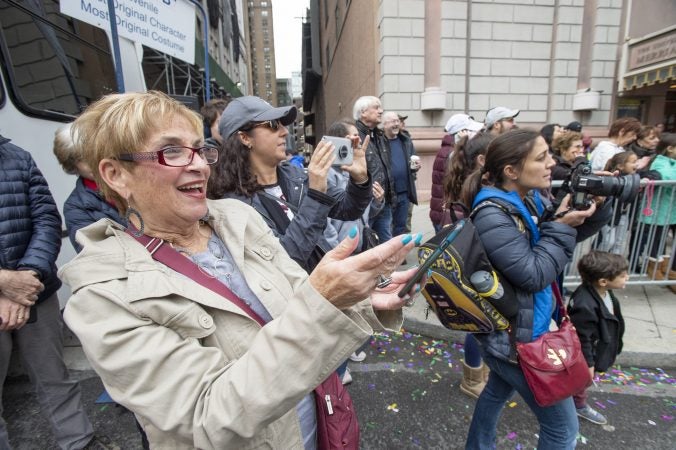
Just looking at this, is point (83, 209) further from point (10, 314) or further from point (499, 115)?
point (499, 115)

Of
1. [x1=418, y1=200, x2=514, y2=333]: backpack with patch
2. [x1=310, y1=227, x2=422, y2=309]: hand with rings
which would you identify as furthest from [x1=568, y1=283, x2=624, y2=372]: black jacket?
[x1=310, y1=227, x2=422, y2=309]: hand with rings

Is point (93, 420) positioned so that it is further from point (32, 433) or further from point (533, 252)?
point (533, 252)

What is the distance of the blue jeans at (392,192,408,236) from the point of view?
17.2 feet

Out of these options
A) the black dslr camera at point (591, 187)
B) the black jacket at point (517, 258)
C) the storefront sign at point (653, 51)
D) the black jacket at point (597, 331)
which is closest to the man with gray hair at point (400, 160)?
the black jacket at point (597, 331)

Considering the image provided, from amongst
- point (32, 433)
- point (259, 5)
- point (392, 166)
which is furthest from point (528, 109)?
point (259, 5)

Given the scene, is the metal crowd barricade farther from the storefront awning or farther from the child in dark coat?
the storefront awning

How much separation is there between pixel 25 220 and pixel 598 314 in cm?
351

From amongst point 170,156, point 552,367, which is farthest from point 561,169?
point 170,156

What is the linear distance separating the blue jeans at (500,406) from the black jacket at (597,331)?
2.31 feet

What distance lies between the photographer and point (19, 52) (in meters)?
3.03

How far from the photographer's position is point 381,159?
464cm

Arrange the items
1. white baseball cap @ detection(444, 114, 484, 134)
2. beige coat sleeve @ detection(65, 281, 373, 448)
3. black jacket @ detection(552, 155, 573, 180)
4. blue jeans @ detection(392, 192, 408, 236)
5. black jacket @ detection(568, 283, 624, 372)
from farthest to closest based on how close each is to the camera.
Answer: blue jeans @ detection(392, 192, 408, 236)
white baseball cap @ detection(444, 114, 484, 134)
black jacket @ detection(552, 155, 573, 180)
black jacket @ detection(568, 283, 624, 372)
beige coat sleeve @ detection(65, 281, 373, 448)

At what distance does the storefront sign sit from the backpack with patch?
897 centimetres

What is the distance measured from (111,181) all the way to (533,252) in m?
1.77
